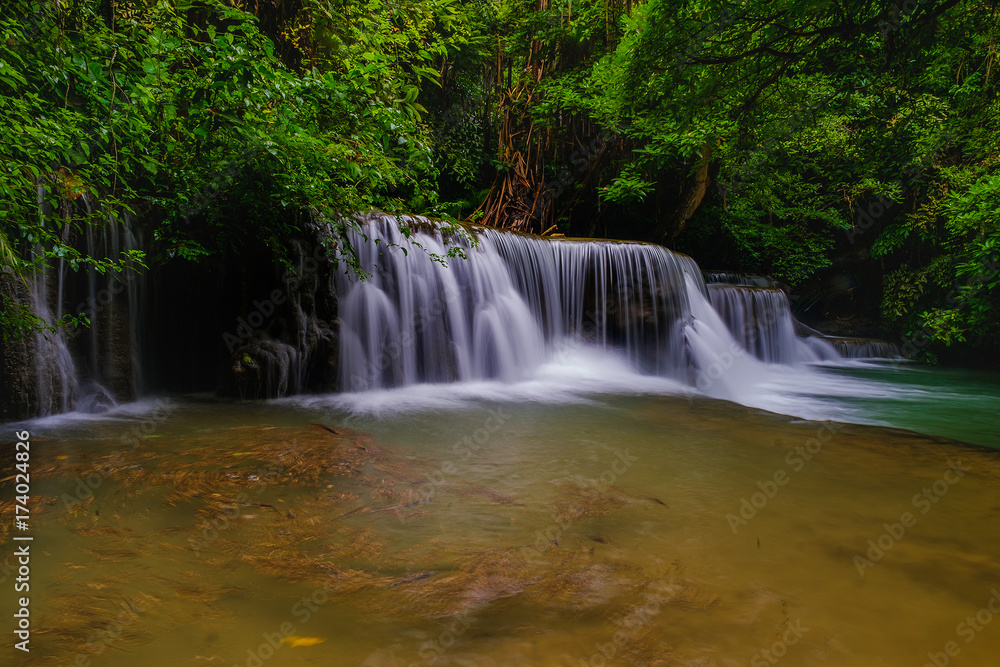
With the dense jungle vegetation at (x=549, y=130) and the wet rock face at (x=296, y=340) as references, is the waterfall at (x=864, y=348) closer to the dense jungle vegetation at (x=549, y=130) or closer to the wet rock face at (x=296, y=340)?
the dense jungle vegetation at (x=549, y=130)

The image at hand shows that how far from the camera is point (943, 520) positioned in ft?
9.68

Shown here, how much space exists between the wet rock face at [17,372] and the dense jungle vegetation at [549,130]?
0.40m

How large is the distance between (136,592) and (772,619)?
250 cm

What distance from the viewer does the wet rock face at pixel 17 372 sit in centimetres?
466

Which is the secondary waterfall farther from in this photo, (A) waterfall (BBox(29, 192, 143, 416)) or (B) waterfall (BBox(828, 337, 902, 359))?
(A) waterfall (BBox(29, 192, 143, 416))

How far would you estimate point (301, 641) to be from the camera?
179 cm

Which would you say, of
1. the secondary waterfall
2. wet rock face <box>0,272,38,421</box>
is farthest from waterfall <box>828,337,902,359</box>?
wet rock face <box>0,272,38,421</box>

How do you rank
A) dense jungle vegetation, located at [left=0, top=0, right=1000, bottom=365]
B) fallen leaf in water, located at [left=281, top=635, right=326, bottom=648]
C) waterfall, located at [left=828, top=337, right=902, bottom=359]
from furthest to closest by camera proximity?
waterfall, located at [left=828, top=337, right=902, bottom=359], dense jungle vegetation, located at [left=0, top=0, right=1000, bottom=365], fallen leaf in water, located at [left=281, top=635, right=326, bottom=648]

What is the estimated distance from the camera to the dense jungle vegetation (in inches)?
166

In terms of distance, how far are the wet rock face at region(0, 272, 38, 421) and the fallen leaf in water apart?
4.70 metres


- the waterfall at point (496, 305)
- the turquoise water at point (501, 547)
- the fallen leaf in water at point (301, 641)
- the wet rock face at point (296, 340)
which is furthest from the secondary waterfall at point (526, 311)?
the fallen leaf in water at point (301, 641)

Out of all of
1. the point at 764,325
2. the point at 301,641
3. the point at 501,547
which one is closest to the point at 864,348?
the point at 764,325

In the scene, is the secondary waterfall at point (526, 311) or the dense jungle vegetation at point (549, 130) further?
the secondary waterfall at point (526, 311)

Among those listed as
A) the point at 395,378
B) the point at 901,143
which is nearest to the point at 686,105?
the point at 395,378
